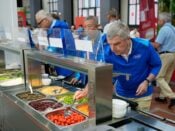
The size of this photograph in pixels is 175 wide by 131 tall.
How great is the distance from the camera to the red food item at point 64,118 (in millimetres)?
1616

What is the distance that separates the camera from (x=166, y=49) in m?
4.53

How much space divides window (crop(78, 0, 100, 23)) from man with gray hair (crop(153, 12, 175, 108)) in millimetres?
4750

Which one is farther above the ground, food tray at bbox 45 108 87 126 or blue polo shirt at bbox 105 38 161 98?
blue polo shirt at bbox 105 38 161 98

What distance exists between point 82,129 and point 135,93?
935 millimetres

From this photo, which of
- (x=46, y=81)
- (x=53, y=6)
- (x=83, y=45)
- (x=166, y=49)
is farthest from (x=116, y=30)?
(x=53, y=6)

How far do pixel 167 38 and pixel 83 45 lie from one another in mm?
3150

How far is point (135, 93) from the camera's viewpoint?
2273 mm

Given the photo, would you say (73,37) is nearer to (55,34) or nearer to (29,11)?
(55,34)

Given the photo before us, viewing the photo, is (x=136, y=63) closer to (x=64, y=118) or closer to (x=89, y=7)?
(x=64, y=118)

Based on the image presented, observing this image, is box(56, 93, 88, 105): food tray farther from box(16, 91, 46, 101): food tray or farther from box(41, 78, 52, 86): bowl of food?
box(41, 78, 52, 86): bowl of food

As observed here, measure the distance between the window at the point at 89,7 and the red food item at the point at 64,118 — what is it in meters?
7.59

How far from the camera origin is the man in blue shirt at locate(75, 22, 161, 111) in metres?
2.06

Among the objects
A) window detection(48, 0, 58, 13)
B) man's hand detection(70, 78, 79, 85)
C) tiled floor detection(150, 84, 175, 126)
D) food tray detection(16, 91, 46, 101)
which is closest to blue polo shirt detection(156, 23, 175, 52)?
tiled floor detection(150, 84, 175, 126)

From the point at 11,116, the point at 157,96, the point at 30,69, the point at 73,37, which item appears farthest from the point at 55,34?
the point at 157,96
